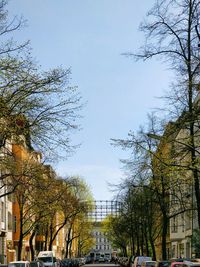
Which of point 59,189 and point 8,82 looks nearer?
point 8,82

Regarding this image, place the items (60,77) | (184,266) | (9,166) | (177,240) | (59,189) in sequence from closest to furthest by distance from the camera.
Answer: (184,266), (60,77), (9,166), (59,189), (177,240)

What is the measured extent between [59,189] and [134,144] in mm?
30166

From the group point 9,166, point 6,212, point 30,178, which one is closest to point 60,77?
point 9,166

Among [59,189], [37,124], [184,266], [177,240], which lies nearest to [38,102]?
[37,124]

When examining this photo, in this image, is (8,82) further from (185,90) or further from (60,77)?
(185,90)

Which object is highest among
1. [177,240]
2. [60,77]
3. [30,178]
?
[60,77]

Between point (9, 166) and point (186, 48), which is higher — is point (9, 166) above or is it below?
below

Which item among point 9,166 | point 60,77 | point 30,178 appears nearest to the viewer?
point 60,77

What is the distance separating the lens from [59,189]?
59.5 meters

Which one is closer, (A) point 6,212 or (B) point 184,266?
(B) point 184,266

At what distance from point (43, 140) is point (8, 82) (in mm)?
3395

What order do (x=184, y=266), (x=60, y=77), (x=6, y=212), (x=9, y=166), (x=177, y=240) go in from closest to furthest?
(x=184, y=266) < (x=60, y=77) < (x=9, y=166) < (x=6, y=212) < (x=177, y=240)

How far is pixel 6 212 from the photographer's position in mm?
66500

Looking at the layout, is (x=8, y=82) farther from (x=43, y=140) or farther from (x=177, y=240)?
(x=177, y=240)
